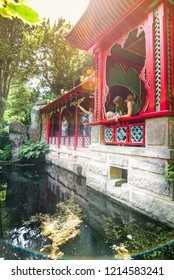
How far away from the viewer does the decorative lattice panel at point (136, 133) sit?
13.8ft

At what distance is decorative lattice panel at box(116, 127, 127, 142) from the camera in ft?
15.8

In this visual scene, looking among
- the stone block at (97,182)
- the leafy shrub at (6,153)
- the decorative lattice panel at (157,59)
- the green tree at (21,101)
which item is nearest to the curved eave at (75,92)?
the decorative lattice panel at (157,59)

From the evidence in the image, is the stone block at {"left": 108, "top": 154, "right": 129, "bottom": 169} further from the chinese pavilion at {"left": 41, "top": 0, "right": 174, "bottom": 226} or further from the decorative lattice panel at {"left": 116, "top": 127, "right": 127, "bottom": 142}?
the decorative lattice panel at {"left": 116, "top": 127, "right": 127, "bottom": 142}

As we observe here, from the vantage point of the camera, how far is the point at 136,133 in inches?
172

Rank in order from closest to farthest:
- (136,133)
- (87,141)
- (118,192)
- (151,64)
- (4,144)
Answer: (151,64)
(136,133)
(118,192)
(87,141)
(4,144)

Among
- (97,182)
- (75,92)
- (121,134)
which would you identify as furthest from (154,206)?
(75,92)

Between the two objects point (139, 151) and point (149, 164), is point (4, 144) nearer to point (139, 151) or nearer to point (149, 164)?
point (139, 151)

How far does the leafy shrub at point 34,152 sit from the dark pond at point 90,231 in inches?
249

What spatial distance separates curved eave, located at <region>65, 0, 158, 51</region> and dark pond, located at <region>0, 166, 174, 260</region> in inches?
184

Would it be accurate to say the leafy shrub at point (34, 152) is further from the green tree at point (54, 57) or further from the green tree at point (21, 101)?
the green tree at point (54, 57)

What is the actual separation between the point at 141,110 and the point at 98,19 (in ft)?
A: 8.88

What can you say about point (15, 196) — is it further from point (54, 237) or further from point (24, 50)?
point (24, 50)

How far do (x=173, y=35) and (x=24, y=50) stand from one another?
13178 millimetres

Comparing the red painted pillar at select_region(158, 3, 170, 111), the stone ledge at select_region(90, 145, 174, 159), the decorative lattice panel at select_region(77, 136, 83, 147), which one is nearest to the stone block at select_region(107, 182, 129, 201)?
the stone ledge at select_region(90, 145, 174, 159)
